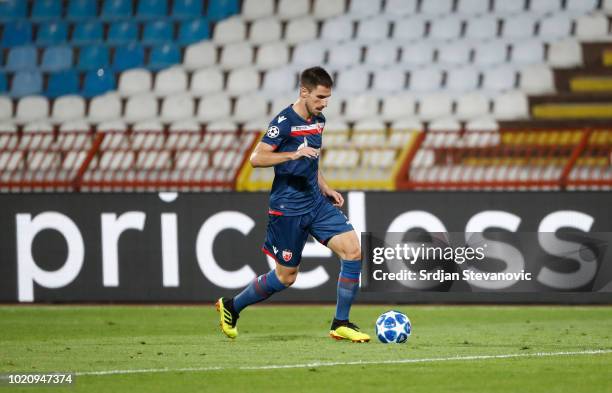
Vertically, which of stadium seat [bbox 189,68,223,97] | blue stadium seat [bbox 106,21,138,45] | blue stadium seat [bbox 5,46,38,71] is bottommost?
stadium seat [bbox 189,68,223,97]

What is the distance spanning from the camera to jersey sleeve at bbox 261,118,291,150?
879 centimetres

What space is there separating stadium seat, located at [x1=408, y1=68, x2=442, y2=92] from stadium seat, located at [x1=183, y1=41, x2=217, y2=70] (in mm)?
3676

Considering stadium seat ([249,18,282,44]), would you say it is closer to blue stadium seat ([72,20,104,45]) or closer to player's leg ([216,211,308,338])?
blue stadium seat ([72,20,104,45])

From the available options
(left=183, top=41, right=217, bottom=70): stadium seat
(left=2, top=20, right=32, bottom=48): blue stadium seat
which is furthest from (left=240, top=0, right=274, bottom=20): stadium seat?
(left=2, top=20, right=32, bottom=48): blue stadium seat

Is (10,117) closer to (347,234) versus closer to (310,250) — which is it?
(310,250)

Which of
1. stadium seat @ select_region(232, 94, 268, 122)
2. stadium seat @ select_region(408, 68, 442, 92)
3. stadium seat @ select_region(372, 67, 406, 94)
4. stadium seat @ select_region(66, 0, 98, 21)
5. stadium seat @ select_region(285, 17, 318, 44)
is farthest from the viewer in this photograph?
stadium seat @ select_region(66, 0, 98, 21)

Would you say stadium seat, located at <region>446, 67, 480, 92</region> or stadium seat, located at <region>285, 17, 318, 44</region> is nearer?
stadium seat, located at <region>446, 67, 480, 92</region>

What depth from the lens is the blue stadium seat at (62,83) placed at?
20.7 m

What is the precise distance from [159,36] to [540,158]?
982 cm

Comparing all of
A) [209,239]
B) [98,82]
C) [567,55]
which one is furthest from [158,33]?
[209,239]

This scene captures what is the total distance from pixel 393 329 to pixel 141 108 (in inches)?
452

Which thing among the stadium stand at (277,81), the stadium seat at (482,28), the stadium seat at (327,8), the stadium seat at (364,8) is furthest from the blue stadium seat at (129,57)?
the stadium seat at (482,28)

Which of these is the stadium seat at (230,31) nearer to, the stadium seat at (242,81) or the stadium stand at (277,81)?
the stadium stand at (277,81)

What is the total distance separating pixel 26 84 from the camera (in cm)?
2097
